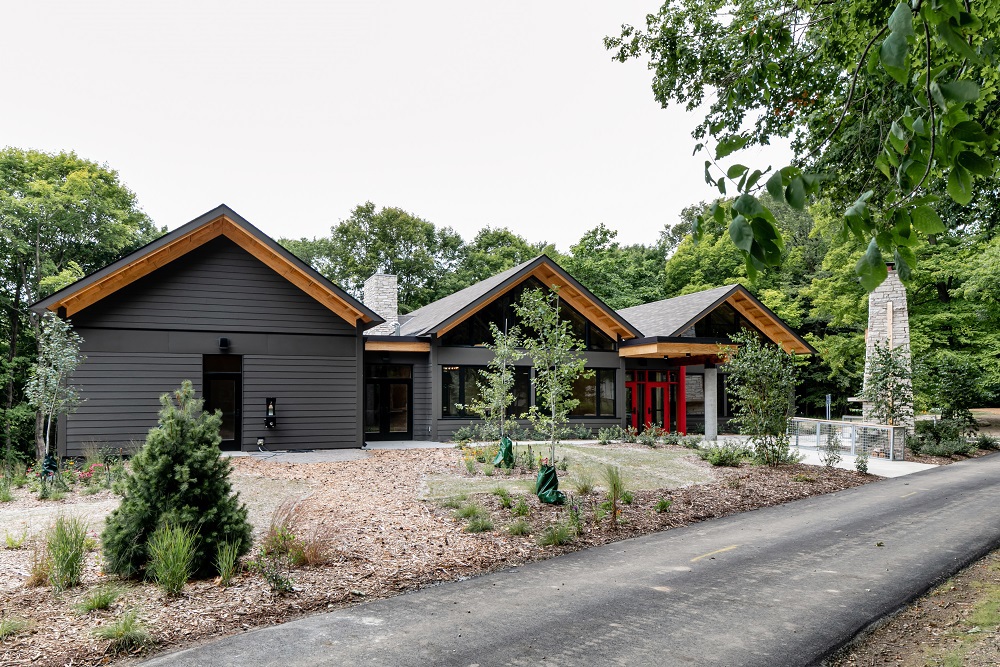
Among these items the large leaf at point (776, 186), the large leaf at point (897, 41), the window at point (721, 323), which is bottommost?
the large leaf at point (776, 186)

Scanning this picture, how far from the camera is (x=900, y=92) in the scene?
698 cm

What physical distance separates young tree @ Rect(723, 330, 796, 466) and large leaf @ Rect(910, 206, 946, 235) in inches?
448

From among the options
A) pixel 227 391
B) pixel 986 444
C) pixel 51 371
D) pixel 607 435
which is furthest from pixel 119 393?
pixel 986 444

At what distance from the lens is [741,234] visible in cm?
199

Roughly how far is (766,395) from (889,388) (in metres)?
6.18

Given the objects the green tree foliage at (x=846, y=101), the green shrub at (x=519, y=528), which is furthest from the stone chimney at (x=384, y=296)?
the green shrub at (x=519, y=528)

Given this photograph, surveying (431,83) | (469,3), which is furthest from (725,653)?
(431,83)

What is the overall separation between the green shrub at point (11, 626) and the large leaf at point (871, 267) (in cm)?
567

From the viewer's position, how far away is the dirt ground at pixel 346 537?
14.7 feet

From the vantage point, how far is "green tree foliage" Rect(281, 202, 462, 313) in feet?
132

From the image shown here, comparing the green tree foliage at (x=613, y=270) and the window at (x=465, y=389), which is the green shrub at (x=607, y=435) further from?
the green tree foliage at (x=613, y=270)

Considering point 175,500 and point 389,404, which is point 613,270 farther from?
point 175,500

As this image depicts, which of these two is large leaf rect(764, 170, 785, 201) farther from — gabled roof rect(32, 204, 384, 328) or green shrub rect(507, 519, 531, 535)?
gabled roof rect(32, 204, 384, 328)

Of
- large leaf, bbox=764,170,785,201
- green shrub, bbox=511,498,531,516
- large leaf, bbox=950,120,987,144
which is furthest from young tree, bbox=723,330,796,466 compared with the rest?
large leaf, bbox=764,170,785,201
